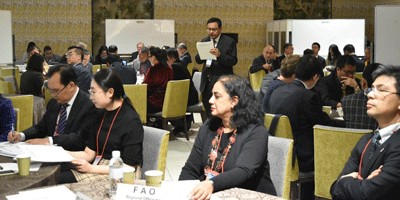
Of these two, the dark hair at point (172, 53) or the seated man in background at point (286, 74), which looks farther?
the dark hair at point (172, 53)

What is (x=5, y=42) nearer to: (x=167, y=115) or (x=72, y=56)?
(x=72, y=56)

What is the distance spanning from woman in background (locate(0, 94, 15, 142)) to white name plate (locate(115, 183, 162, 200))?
193 cm

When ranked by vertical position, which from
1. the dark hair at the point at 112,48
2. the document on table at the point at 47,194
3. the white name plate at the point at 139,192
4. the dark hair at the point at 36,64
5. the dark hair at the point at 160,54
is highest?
the dark hair at the point at 112,48

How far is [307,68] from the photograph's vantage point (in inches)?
142

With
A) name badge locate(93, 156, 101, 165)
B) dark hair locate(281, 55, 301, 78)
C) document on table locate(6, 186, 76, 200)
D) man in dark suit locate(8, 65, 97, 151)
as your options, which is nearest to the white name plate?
document on table locate(6, 186, 76, 200)

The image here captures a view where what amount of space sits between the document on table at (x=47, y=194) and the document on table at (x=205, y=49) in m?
3.74

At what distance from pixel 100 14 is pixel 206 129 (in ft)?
36.8

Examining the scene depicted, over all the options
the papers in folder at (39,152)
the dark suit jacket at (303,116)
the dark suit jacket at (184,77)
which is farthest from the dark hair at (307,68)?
the dark suit jacket at (184,77)

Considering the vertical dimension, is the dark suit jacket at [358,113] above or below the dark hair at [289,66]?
below

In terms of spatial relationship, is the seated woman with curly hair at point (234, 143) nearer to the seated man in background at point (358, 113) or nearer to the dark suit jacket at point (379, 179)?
the dark suit jacket at point (379, 179)

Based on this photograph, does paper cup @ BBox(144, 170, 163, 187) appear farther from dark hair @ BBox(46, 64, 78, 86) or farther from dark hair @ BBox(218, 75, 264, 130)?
dark hair @ BBox(46, 64, 78, 86)

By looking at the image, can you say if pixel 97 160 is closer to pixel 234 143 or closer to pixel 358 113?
pixel 234 143

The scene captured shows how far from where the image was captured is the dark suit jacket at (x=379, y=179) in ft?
6.77

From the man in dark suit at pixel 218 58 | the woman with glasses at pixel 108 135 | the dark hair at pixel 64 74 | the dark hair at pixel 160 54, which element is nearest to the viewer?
the woman with glasses at pixel 108 135
